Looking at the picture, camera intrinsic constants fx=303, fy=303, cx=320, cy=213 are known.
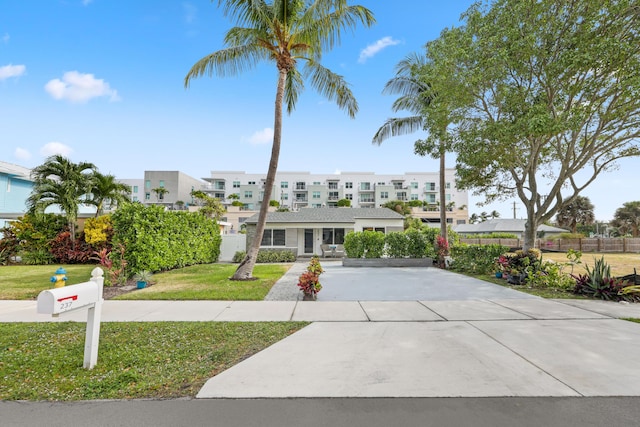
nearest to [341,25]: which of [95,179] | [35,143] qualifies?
[35,143]

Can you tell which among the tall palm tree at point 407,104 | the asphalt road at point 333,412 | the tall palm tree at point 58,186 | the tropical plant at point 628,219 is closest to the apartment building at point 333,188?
the tropical plant at point 628,219

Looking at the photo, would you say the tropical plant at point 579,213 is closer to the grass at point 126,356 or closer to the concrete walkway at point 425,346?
the concrete walkway at point 425,346

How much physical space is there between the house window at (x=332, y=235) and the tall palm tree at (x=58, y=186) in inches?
602

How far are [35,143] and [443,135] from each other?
54.2ft

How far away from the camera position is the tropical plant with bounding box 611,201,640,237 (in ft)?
137

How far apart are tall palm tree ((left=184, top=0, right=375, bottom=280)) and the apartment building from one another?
51306 millimetres

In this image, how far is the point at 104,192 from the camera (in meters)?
16.8

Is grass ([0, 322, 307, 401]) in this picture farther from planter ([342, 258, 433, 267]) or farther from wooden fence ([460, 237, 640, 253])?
wooden fence ([460, 237, 640, 253])

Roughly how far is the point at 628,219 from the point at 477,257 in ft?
156

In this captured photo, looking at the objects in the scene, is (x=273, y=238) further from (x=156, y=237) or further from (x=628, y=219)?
(x=628, y=219)

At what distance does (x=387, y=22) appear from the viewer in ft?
41.2

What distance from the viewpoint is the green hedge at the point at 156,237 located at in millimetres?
10688

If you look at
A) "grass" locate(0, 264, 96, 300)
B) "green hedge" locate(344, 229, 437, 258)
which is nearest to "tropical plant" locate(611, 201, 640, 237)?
"green hedge" locate(344, 229, 437, 258)

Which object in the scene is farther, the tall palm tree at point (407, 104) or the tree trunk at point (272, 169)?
the tall palm tree at point (407, 104)
